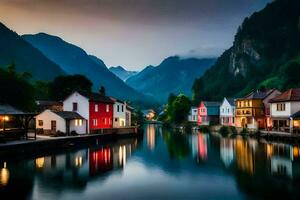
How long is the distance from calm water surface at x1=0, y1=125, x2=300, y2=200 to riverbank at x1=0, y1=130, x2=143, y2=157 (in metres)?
2.73

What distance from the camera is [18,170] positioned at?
35.0m

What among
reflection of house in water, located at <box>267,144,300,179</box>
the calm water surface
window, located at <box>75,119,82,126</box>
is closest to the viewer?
the calm water surface

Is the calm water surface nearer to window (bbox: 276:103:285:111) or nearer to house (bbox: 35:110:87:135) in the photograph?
house (bbox: 35:110:87:135)

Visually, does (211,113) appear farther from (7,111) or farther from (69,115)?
(7,111)

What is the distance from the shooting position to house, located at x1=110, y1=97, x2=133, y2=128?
258 ft

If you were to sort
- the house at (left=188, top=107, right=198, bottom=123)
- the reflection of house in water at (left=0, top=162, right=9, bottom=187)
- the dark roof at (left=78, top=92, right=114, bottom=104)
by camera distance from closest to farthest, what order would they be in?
the reflection of house in water at (left=0, top=162, right=9, bottom=187) < the dark roof at (left=78, top=92, right=114, bottom=104) < the house at (left=188, top=107, right=198, bottom=123)

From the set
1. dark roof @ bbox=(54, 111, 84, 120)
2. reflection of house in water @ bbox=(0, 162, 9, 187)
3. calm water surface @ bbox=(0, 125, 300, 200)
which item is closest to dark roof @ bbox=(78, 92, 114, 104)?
dark roof @ bbox=(54, 111, 84, 120)

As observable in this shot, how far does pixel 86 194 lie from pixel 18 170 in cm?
1203

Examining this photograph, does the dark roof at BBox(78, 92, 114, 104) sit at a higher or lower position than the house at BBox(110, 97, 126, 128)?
higher

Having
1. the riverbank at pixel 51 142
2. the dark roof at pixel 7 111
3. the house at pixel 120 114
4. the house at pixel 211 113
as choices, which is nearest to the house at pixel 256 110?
the house at pixel 211 113

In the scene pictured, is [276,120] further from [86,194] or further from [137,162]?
[86,194]

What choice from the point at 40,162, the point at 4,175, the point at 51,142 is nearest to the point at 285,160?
the point at 40,162

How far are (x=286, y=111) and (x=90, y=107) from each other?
122 feet

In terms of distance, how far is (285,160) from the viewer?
41.4 metres
